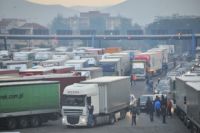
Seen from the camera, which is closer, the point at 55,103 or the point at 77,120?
the point at 77,120

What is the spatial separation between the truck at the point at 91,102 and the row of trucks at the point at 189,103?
3364mm

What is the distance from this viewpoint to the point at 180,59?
111 metres

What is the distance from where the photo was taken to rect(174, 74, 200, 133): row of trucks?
24.5 metres

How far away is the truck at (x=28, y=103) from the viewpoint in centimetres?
2936

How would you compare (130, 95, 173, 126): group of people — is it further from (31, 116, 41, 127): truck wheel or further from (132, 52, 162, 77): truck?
(132, 52, 162, 77): truck

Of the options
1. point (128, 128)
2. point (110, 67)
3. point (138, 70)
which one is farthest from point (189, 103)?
point (138, 70)

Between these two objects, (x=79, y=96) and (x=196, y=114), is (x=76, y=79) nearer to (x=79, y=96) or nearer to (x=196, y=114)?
(x=79, y=96)

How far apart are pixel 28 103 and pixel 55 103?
1737 millimetres

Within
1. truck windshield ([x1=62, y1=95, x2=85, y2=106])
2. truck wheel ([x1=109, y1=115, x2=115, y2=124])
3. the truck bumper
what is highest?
truck windshield ([x1=62, y1=95, x2=85, y2=106])

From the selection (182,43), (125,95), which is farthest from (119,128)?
(182,43)

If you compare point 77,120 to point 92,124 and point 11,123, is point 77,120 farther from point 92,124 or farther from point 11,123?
point 11,123

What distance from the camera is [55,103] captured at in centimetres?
3138

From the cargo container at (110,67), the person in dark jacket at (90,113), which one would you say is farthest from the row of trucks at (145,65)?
the person in dark jacket at (90,113)

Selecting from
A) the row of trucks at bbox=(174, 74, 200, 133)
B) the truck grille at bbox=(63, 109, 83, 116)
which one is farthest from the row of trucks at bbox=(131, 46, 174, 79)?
the truck grille at bbox=(63, 109, 83, 116)
